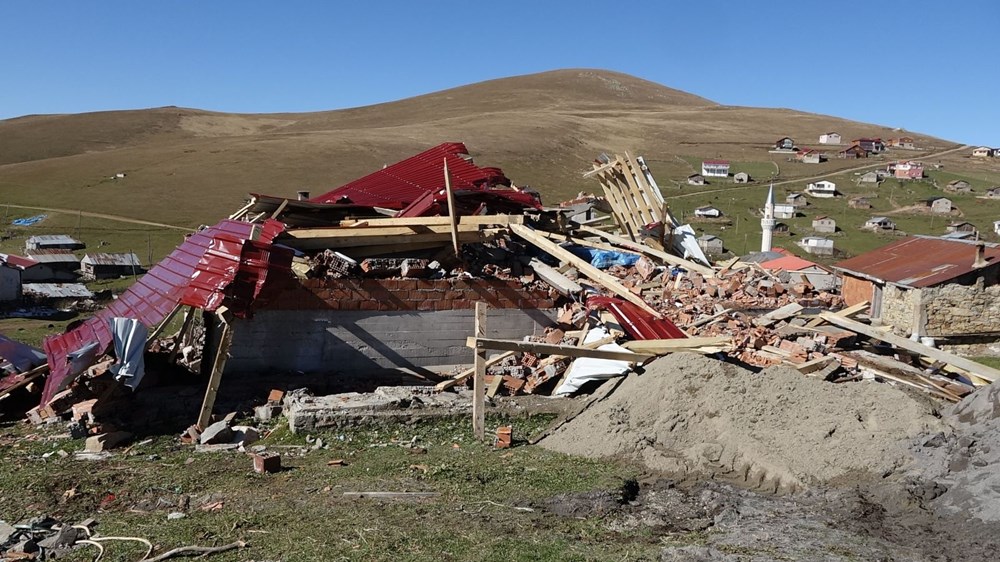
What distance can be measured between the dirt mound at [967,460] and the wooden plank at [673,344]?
9.78ft

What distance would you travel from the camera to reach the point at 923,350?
12.4m

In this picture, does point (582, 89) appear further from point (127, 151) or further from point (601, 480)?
point (601, 480)

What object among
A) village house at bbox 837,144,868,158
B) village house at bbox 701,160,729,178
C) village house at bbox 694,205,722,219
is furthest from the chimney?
village house at bbox 837,144,868,158

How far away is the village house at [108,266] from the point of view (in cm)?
3073

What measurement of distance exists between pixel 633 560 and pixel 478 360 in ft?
13.8

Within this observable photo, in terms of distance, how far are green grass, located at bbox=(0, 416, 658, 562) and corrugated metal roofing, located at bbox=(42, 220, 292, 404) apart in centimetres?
147

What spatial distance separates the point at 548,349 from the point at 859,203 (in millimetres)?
59979

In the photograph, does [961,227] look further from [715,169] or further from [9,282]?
[9,282]

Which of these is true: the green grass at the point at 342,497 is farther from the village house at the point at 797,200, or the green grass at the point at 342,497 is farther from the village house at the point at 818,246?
the village house at the point at 797,200

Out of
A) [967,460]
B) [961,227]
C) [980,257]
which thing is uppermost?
[961,227]

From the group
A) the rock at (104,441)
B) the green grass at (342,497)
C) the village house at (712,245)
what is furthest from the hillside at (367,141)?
the green grass at (342,497)

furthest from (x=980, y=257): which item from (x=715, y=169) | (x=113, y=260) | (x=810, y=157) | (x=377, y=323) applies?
(x=810, y=157)

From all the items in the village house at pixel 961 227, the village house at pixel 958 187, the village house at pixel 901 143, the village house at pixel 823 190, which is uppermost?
the village house at pixel 901 143

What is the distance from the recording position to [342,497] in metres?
7.74
